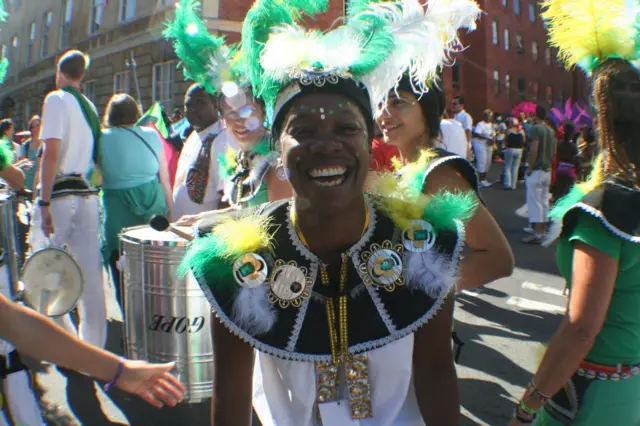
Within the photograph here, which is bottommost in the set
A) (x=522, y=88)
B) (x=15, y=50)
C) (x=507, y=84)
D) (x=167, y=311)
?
(x=167, y=311)

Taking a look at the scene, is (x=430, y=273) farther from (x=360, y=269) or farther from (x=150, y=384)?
(x=150, y=384)

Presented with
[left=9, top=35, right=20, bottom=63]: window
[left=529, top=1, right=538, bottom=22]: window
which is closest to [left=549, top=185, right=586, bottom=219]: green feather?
[left=9, top=35, right=20, bottom=63]: window

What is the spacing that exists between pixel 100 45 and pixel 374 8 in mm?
21831

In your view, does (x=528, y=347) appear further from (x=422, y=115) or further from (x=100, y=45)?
(x=100, y=45)

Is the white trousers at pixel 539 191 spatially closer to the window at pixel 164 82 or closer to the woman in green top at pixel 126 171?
the woman in green top at pixel 126 171

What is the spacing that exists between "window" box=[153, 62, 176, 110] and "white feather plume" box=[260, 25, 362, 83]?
54.4 ft

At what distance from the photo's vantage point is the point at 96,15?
21.3 metres

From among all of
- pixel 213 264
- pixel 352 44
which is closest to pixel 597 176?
pixel 352 44

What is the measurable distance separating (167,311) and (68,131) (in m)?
1.78

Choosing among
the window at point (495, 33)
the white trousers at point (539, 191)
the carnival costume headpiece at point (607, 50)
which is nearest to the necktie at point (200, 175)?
the carnival costume headpiece at point (607, 50)

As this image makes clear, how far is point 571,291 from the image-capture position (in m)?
1.69

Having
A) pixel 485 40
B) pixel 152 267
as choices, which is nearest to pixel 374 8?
pixel 152 267

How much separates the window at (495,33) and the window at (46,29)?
24949 mm

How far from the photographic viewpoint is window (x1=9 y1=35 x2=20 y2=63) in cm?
2688
